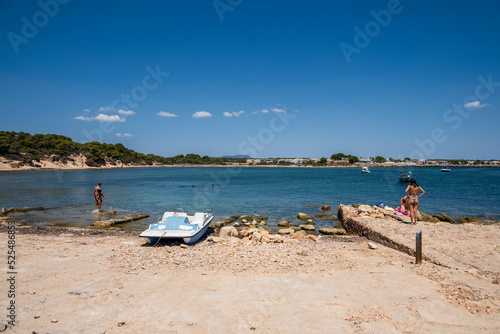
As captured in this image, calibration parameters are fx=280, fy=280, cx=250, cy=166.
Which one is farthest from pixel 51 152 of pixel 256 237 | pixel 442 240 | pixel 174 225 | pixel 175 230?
pixel 442 240

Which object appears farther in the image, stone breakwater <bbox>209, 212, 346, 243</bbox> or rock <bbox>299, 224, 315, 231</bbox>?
rock <bbox>299, 224, 315, 231</bbox>

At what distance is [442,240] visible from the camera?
11891mm

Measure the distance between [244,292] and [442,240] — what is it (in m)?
9.50

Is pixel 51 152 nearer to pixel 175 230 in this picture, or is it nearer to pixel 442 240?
pixel 175 230

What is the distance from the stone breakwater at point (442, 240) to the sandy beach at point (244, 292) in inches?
25.0

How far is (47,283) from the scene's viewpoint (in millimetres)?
7746

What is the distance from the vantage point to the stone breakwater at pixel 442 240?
9.27 meters

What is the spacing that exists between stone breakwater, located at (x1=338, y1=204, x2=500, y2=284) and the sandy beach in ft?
2.08

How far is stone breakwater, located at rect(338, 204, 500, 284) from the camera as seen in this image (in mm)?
9266

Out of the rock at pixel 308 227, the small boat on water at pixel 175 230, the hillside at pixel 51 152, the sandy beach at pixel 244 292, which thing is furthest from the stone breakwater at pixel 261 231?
the hillside at pixel 51 152

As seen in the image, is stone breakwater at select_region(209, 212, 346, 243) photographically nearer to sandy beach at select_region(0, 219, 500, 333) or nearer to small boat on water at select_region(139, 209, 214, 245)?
small boat on water at select_region(139, 209, 214, 245)

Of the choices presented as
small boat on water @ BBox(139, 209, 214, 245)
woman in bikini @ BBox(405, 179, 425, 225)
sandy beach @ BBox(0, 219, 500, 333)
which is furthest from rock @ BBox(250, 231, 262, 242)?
woman in bikini @ BBox(405, 179, 425, 225)

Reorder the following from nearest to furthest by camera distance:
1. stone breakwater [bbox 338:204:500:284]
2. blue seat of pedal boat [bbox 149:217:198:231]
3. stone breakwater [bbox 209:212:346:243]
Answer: stone breakwater [bbox 338:204:500:284], blue seat of pedal boat [bbox 149:217:198:231], stone breakwater [bbox 209:212:346:243]

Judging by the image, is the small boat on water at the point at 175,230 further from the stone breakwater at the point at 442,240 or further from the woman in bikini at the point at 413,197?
the woman in bikini at the point at 413,197
